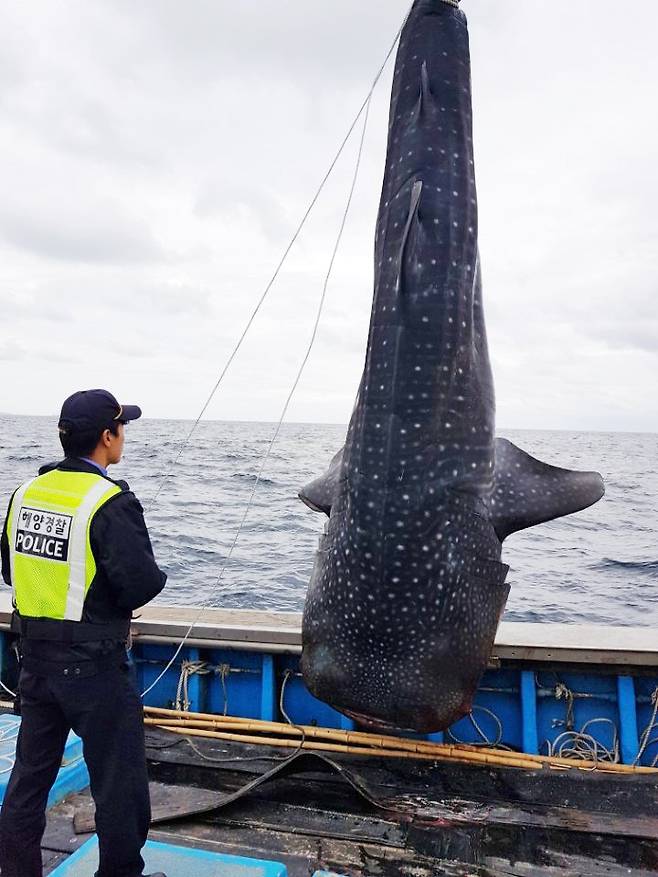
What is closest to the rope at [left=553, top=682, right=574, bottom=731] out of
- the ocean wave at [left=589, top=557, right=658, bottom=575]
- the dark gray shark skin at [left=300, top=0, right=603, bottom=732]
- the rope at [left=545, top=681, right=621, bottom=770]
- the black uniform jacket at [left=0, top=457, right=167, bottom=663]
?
the rope at [left=545, top=681, right=621, bottom=770]

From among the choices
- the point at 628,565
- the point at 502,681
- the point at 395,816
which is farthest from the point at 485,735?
the point at 628,565

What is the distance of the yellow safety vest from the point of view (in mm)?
2949

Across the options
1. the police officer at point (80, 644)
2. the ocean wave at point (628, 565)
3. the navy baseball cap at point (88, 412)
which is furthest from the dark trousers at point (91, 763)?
Result: the ocean wave at point (628, 565)

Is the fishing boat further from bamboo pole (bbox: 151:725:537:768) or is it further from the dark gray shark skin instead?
the dark gray shark skin

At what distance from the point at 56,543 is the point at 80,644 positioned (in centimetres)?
44

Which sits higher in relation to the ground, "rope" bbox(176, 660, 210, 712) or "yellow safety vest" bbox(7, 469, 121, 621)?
"yellow safety vest" bbox(7, 469, 121, 621)

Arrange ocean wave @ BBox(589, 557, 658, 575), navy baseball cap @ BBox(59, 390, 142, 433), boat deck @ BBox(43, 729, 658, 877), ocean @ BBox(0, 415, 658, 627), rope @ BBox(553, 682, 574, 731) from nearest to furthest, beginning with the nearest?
navy baseball cap @ BBox(59, 390, 142, 433) < boat deck @ BBox(43, 729, 658, 877) < rope @ BBox(553, 682, 574, 731) < ocean @ BBox(0, 415, 658, 627) < ocean wave @ BBox(589, 557, 658, 575)

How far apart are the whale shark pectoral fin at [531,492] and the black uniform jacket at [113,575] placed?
→ 60.7 inches

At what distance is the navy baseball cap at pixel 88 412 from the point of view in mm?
3127

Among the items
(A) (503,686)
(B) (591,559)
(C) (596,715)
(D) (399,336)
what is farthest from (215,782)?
(B) (591,559)

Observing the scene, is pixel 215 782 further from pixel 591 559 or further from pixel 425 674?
pixel 591 559

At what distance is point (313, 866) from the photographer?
3.47 m

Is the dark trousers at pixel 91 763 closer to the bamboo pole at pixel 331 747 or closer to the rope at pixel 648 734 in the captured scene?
the bamboo pole at pixel 331 747

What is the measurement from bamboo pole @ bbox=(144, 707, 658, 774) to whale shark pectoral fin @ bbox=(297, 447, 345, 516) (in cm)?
194
